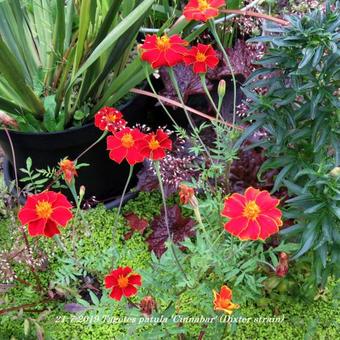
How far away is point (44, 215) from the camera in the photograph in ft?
3.05

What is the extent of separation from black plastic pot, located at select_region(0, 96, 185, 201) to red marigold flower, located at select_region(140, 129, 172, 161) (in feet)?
1.85

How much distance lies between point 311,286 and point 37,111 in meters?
0.88

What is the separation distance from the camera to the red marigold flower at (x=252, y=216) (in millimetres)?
865

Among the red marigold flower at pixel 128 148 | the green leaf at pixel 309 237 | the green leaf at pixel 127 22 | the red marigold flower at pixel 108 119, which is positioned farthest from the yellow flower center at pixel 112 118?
the green leaf at pixel 309 237

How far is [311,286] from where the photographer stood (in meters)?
1.40

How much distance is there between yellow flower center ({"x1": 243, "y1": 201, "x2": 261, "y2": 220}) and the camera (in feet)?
2.90

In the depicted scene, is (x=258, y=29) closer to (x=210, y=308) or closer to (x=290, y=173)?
(x=290, y=173)

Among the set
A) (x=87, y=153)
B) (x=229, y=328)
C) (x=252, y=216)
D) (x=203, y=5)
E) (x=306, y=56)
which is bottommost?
(x=229, y=328)

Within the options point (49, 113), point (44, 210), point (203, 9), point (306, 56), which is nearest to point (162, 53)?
point (203, 9)

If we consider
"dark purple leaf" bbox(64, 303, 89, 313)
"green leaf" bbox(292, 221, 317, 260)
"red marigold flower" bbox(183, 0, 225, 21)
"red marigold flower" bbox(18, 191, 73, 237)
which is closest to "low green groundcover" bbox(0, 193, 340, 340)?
"dark purple leaf" bbox(64, 303, 89, 313)

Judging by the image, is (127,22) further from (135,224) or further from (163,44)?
(135,224)

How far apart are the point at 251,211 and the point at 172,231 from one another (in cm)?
70

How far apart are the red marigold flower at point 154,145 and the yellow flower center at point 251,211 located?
8.4 inches

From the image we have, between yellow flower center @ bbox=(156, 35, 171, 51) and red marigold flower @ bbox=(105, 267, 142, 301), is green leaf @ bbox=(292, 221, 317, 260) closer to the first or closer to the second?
red marigold flower @ bbox=(105, 267, 142, 301)
